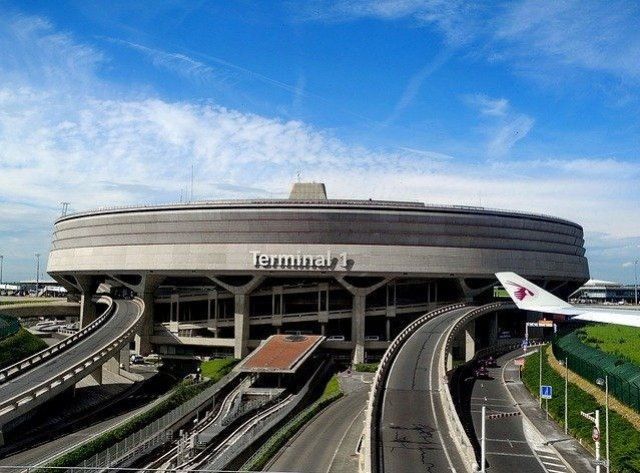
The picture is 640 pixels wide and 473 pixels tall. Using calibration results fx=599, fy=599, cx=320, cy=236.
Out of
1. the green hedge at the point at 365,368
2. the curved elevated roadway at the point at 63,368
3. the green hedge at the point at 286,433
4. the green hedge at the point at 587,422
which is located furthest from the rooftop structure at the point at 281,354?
the green hedge at the point at 587,422

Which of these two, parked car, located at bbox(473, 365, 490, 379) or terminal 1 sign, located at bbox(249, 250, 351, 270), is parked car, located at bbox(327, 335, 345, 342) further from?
parked car, located at bbox(473, 365, 490, 379)

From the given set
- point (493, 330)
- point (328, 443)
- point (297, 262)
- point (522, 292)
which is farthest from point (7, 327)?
point (493, 330)

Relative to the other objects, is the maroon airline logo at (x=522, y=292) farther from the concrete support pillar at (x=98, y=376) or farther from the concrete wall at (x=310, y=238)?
the concrete support pillar at (x=98, y=376)

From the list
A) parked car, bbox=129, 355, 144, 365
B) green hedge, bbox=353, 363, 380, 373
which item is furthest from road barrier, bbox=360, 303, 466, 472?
parked car, bbox=129, 355, 144, 365

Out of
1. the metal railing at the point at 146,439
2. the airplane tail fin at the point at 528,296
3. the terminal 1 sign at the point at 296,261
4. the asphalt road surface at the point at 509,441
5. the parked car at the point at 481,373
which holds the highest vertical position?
the terminal 1 sign at the point at 296,261

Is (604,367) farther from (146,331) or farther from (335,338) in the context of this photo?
(146,331)

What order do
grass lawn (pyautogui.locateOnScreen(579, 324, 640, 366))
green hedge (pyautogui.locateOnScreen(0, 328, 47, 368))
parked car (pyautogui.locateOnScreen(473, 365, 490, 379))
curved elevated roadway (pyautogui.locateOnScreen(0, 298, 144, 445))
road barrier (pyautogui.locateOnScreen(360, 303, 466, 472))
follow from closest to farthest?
road barrier (pyautogui.locateOnScreen(360, 303, 466, 472)), curved elevated roadway (pyautogui.locateOnScreen(0, 298, 144, 445)), grass lawn (pyautogui.locateOnScreen(579, 324, 640, 366)), green hedge (pyautogui.locateOnScreen(0, 328, 47, 368)), parked car (pyautogui.locateOnScreen(473, 365, 490, 379))

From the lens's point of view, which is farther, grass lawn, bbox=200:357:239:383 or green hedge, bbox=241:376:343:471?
grass lawn, bbox=200:357:239:383
